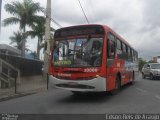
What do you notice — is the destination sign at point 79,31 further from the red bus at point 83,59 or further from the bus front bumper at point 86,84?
the bus front bumper at point 86,84

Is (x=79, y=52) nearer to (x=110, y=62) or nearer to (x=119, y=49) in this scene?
(x=110, y=62)

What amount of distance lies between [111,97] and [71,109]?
4.17m

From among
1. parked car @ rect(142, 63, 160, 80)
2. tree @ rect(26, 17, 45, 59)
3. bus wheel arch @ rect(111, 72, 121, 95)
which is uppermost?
tree @ rect(26, 17, 45, 59)

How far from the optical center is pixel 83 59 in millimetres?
14578

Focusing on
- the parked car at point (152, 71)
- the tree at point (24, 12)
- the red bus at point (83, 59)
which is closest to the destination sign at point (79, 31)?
the red bus at point (83, 59)

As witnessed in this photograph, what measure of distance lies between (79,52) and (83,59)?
14.3 inches

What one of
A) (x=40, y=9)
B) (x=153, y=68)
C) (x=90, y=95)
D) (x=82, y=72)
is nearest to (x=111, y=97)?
(x=90, y=95)

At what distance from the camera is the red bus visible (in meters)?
14.3

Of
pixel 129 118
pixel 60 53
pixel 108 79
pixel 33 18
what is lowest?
pixel 129 118

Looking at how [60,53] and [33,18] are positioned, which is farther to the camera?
[33,18]

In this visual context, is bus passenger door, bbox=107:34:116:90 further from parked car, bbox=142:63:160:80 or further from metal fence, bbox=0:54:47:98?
parked car, bbox=142:63:160:80

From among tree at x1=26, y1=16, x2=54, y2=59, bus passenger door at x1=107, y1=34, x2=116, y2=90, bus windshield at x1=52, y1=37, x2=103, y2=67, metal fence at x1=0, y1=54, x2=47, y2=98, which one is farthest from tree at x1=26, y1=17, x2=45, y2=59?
bus windshield at x1=52, y1=37, x2=103, y2=67

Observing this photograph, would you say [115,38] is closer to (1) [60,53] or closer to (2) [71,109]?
(1) [60,53]

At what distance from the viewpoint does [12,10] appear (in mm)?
45844
